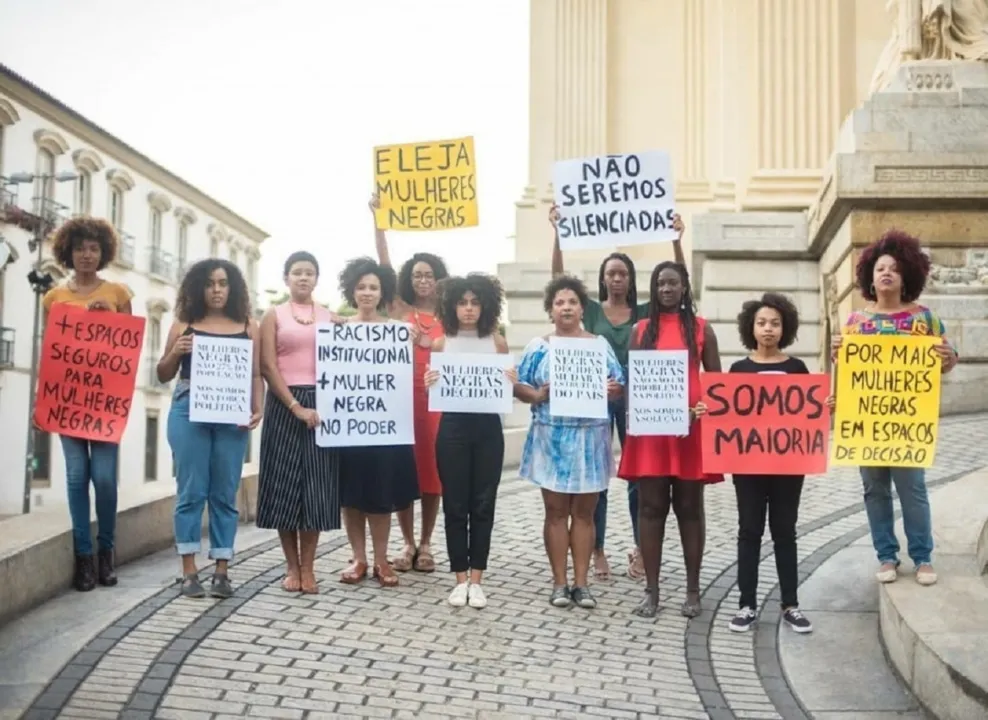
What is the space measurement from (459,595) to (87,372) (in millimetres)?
2539

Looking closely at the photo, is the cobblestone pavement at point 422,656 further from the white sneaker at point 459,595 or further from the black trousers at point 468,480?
the black trousers at point 468,480

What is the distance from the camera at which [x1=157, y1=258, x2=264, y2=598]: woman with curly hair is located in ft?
23.8

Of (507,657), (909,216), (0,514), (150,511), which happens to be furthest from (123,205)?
(507,657)

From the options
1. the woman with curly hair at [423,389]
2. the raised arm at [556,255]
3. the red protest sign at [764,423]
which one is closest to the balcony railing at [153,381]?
the raised arm at [556,255]

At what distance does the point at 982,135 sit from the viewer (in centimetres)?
1492

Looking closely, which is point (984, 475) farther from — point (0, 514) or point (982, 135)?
point (0, 514)

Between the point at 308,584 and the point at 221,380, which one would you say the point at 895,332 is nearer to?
the point at 308,584

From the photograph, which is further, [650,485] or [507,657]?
[650,485]

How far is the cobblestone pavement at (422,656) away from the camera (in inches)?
222

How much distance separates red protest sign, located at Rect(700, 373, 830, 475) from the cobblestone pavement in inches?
35.7

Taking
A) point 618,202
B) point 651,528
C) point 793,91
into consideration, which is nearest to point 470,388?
point 651,528

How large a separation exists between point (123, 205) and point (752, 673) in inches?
1703

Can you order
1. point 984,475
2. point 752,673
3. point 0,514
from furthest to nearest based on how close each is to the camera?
point 0,514 < point 984,475 < point 752,673

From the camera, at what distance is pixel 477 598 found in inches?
287
